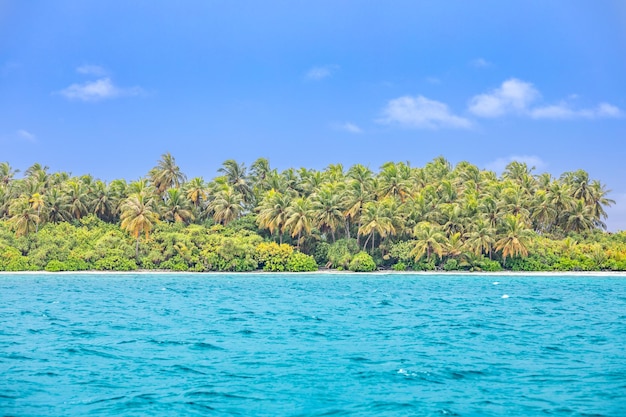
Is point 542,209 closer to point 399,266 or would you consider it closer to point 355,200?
point 399,266

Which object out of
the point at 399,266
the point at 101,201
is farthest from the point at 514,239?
the point at 101,201

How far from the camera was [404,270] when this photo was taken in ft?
232

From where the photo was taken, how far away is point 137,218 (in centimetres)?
6794

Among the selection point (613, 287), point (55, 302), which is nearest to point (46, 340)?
point (55, 302)

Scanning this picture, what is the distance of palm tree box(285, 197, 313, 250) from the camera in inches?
2736

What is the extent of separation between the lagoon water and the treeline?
110ft

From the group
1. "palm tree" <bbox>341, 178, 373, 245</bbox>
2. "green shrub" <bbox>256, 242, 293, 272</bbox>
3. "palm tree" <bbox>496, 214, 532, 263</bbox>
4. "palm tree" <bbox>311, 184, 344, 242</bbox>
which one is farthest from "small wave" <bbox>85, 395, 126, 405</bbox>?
"palm tree" <bbox>496, 214, 532, 263</bbox>

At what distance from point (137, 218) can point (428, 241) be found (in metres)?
32.4

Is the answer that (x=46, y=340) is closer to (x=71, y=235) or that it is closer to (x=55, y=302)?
(x=55, y=302)

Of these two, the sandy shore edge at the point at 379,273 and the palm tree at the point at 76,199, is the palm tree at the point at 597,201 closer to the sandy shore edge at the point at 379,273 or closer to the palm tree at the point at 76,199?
the sandy shore edge at the point at 379,273

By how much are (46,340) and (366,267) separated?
51261 millimetres

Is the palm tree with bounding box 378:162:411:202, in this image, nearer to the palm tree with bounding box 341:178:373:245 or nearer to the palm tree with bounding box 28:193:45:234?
the palm tree with bounding box 341:178:373:245

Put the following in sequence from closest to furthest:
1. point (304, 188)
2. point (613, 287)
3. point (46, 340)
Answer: point (46, 340), point (613, 287), point (304, 188)

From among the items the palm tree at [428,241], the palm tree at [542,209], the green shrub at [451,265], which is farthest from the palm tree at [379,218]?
the palm tree at [542,209]
